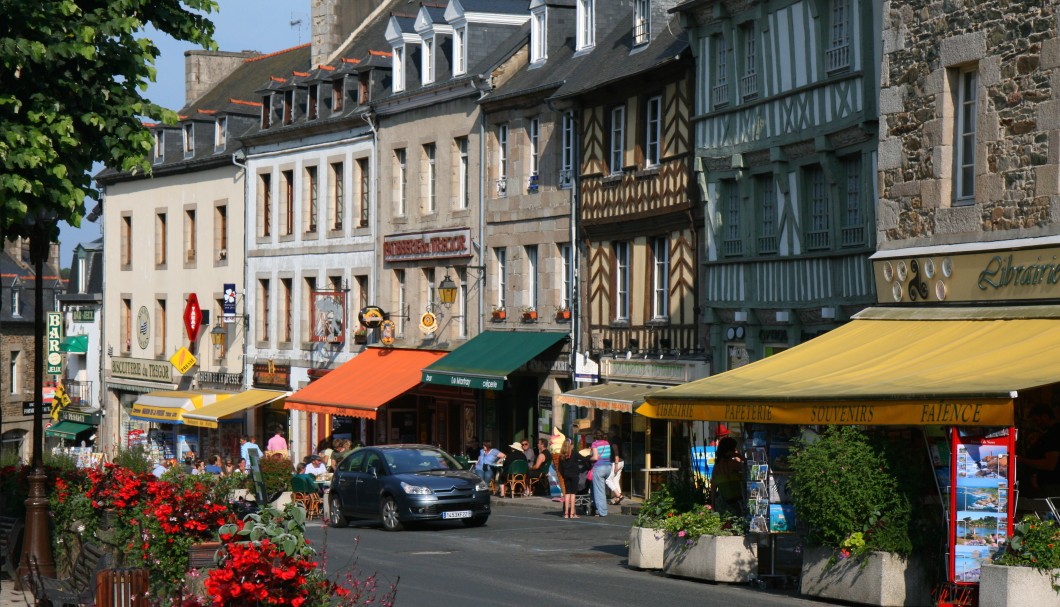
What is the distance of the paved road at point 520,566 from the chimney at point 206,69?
33180 millimetres

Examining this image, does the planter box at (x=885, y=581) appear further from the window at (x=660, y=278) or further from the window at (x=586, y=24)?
the window at (x=586, y=24)

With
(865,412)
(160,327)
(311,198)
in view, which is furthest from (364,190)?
(865,412)

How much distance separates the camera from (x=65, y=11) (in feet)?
46.5

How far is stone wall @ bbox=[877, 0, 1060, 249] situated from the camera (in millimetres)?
16953

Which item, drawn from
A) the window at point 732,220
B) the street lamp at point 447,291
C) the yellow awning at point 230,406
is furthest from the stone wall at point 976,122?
the yellow awning at point 230,406

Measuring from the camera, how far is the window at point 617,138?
104 feet

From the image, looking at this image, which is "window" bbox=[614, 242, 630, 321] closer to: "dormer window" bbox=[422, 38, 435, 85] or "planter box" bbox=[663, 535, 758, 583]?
"dormer window" bbox=[422, 38, 435, 85]

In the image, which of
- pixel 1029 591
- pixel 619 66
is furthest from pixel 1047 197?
pixel 619 66

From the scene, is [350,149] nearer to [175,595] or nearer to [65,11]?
[65,11]

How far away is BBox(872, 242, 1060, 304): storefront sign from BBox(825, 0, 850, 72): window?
4792mm

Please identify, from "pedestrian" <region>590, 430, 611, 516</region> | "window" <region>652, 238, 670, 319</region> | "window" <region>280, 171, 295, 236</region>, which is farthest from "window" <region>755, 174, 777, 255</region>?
"window" <region>280, 171, 295, 236</region>

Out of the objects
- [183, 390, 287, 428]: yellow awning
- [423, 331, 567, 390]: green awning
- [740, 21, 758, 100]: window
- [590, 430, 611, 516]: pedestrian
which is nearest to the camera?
[740, 21, 758, 100]: window

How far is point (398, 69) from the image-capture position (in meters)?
40.3

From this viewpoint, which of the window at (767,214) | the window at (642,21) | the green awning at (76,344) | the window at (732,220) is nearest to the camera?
the window at (767,214)
